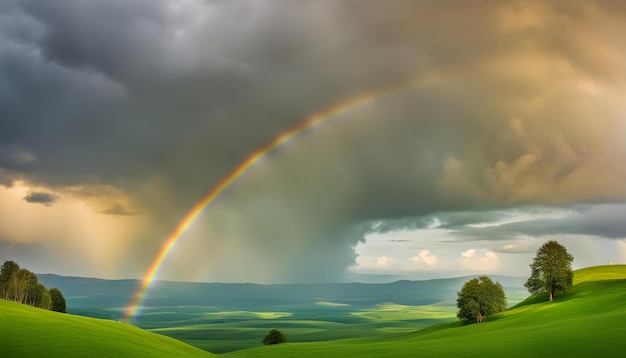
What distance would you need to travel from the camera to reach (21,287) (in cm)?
14775

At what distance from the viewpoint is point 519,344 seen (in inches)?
2162

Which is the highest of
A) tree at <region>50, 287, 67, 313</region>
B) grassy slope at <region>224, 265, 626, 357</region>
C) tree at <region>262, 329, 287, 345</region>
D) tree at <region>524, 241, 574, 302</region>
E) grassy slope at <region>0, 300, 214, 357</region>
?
tree at <region>524, 241, 574, 302</region>

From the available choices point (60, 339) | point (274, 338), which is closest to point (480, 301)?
point (274, 338)

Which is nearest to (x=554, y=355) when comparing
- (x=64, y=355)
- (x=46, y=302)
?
(x=64, y=355)

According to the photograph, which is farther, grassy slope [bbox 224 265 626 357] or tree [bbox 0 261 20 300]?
tree [bbox 0 261 20 300]

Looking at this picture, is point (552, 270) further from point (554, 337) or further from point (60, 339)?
point (60, 339)

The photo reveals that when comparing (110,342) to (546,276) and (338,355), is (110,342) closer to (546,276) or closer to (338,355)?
(338,355)

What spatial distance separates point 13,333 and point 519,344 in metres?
59.1

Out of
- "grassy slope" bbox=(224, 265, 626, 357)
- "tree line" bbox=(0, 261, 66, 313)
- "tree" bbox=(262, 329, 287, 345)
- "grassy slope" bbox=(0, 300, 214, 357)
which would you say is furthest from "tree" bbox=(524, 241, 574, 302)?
"tree line" bbox=(0, 261, 66, 313)

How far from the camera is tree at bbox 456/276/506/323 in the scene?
4397 inches

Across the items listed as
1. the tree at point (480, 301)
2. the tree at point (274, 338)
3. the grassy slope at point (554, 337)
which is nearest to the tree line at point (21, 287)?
the tree at point (274, 338)

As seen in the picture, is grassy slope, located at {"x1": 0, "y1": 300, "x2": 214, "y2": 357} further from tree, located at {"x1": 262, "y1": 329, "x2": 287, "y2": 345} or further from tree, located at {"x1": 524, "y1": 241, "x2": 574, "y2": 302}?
tree, located at {"x1": 524, "y1": 241, "x2": 574, "y2": 302}

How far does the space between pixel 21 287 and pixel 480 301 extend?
13384 centimetres

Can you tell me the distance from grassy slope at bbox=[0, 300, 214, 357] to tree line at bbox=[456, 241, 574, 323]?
7403 centimetres
